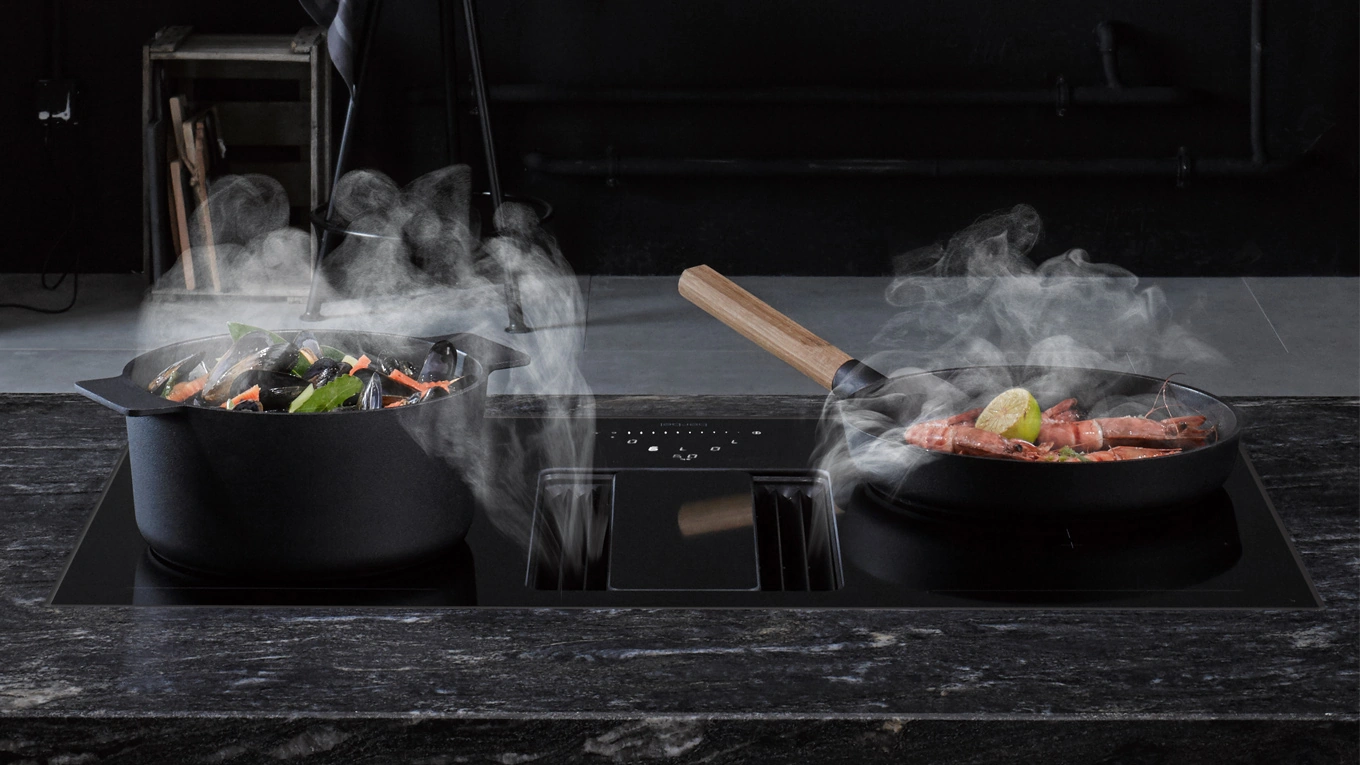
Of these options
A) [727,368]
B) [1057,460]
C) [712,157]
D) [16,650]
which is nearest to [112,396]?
[16,650]

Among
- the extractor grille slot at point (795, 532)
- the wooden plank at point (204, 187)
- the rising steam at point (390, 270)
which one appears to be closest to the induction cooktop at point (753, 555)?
the extractor grille slot at point (795, 532)

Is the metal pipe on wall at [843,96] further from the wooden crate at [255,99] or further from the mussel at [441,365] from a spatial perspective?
the mussel at [441,365]

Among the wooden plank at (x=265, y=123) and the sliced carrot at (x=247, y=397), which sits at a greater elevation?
the wooden plank at (x=265, y=123)

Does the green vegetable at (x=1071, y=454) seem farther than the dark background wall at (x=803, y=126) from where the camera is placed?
No

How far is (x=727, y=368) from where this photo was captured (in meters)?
3.55

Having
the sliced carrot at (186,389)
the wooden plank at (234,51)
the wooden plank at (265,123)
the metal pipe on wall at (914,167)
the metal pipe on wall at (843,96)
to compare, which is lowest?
the sliced carrot at (186,389)

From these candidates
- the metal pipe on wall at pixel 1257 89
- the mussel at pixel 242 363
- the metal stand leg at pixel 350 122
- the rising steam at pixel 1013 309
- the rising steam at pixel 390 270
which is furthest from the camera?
the metal pipe on wall at pixel 1257 89

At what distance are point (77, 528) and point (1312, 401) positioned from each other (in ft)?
3.85

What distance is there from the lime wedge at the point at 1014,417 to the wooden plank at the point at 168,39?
328 cm

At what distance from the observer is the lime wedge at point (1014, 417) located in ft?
3.84

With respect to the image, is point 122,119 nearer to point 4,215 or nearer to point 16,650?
point 4,215

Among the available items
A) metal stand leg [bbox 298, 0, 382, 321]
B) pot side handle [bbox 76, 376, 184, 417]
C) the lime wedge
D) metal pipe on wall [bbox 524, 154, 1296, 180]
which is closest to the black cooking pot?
pot side handle [bbox 76, 376, 184, 417]

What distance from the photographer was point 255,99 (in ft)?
13.9

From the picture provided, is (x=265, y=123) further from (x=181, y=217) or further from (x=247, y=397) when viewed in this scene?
(x=247, y=397)
